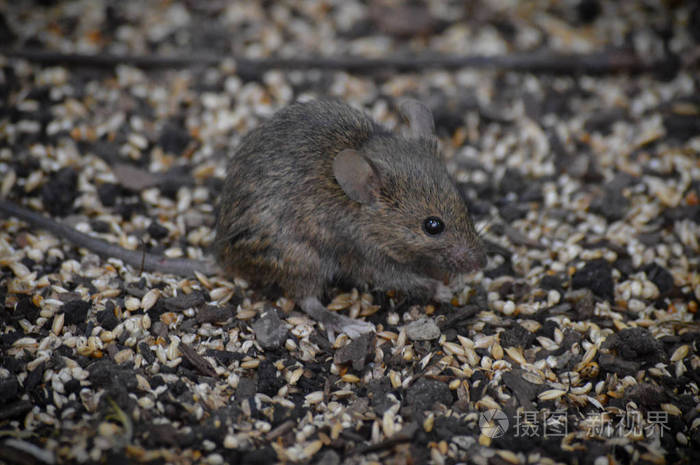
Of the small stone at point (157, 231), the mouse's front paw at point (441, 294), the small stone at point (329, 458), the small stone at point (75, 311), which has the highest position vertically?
the small stone at point (157, 231)

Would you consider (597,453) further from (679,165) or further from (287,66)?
(287,66)

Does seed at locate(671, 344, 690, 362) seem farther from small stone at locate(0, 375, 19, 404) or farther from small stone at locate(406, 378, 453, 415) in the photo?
small stone at locate(0, 375, 19, 404)

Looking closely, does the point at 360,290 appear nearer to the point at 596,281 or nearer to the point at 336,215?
the point at 336,215

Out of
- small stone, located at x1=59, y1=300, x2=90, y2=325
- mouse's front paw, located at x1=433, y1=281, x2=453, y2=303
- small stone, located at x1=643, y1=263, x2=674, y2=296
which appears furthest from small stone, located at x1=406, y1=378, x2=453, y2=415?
small stone, located at x1=59, y1=300, x2=90, y2=325

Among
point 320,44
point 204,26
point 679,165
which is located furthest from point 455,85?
point 204,26

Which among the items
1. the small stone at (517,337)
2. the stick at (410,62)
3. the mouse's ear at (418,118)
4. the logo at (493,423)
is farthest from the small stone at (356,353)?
the stick at (410,62)

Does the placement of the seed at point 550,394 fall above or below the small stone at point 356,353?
below

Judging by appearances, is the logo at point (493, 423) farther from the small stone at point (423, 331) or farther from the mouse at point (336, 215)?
the mouse at point (336, 215)
